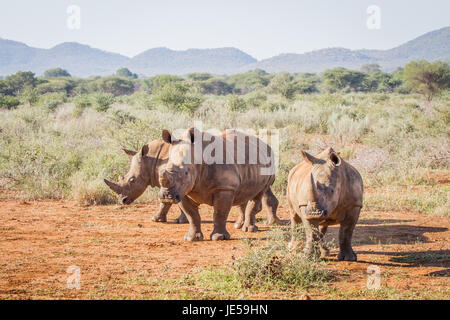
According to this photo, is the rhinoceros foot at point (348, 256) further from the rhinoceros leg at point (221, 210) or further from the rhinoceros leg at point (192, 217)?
the rhinoceros leg at point (192, 217)

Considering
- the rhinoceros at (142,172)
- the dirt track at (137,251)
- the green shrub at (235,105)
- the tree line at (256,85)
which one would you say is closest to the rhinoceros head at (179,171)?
the dirt track at (137,251)

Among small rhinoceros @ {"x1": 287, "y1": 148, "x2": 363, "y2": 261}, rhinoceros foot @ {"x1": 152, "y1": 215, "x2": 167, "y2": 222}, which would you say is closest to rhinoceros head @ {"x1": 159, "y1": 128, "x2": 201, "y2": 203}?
small rhinoceros @ {"x1": 287, "y1": 148, "x2": 363, "y2": 261}

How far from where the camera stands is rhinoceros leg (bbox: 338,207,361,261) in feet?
20.7

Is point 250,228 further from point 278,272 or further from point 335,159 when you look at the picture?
point 278,272

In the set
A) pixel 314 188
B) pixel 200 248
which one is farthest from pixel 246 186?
pixel 314 188

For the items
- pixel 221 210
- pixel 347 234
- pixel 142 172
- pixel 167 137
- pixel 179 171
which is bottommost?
pixel 347 234

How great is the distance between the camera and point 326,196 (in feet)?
19.3

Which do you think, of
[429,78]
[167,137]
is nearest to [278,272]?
[167,137]

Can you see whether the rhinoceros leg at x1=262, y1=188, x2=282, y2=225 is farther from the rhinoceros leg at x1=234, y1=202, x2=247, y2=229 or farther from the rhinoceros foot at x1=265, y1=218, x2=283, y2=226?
the rhinoceros leg at x1=234, y1=202, x2=247, y2=229

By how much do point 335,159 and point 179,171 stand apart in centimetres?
215

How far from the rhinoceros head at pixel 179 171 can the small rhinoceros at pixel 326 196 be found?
4.86 ft

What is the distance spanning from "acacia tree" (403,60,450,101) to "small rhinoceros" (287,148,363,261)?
32187mm

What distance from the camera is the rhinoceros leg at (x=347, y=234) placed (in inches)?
249
